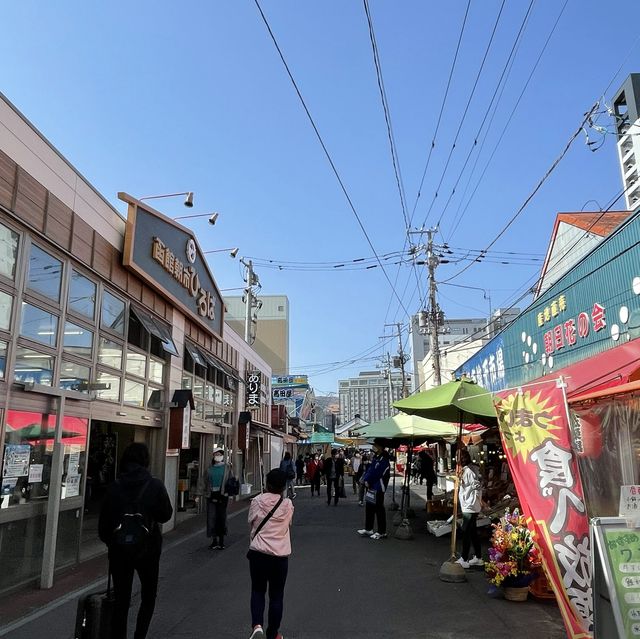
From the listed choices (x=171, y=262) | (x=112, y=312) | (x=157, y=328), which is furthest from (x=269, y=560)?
(x=171, y=262)

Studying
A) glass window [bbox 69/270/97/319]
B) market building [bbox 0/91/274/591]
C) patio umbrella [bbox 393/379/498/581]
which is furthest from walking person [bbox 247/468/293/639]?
glass window [bbox 69/270/97/319]

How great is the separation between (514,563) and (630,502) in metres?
2.23

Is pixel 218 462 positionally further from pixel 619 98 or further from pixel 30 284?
pixel 619 98

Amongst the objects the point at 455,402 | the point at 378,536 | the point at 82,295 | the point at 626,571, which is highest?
the point at 82,295

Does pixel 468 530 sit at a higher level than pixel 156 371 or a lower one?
lower

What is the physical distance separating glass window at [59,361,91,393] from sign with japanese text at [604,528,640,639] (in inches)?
281

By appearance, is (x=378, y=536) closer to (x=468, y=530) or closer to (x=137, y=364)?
(x=468, y=530)

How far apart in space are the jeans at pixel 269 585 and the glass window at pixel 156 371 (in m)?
7.53

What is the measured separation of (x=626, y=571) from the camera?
386cm

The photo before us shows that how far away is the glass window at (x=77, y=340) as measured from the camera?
8.05m

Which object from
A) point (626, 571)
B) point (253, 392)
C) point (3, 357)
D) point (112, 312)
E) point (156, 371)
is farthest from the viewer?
point (253, 392)

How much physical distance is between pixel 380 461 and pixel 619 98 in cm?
1386

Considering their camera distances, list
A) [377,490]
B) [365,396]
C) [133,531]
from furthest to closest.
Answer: [365,396] → [377,490] → [133,531]

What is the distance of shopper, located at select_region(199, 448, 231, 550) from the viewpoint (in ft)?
31.9
